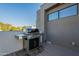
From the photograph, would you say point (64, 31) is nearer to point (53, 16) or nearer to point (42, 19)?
point (53, 16)

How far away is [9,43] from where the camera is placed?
17.6ft

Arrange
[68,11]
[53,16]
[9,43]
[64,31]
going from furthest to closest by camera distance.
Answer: [53,16]
[64,31]
[68,11]
[9,43]

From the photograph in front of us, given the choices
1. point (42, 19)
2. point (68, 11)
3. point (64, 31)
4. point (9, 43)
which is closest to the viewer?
point (9, 43)

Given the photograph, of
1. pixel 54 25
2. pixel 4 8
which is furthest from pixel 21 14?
pixel 54 25

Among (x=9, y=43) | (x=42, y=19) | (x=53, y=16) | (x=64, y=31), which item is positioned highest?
(x=53, y=16)

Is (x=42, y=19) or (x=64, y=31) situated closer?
(x=64, y=31)

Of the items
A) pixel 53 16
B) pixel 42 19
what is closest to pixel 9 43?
pixel 53 16

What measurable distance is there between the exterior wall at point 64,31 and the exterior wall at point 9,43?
7.90 ft

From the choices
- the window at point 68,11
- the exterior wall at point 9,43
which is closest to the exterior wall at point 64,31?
the window at point 68,11

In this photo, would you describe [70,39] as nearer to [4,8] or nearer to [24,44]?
[24,44]

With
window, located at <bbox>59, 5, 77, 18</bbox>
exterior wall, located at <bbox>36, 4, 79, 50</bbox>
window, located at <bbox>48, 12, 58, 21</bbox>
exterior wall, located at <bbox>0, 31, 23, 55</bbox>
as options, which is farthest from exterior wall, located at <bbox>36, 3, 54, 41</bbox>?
exterior wall, located at <bbox>0, 31, 23, 55</bbox>

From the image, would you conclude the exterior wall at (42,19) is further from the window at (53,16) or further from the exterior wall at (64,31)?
the window at (53,16)

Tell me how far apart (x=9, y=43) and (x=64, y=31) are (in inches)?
120

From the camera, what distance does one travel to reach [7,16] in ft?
25.4
